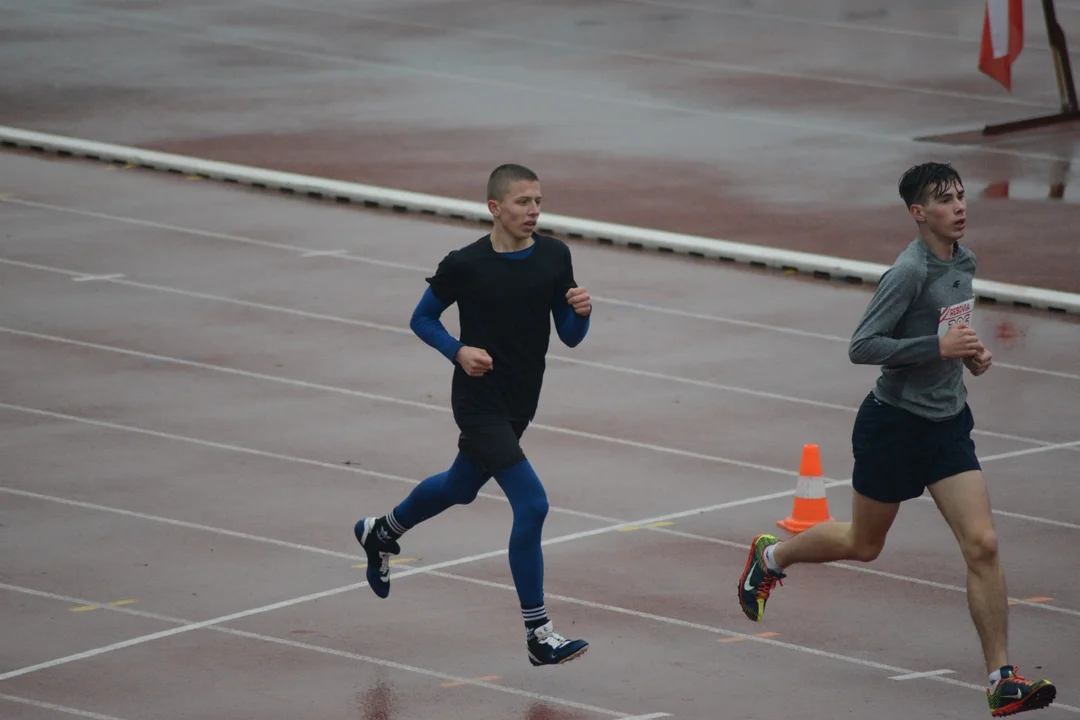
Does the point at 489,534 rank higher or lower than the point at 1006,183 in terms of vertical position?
lower

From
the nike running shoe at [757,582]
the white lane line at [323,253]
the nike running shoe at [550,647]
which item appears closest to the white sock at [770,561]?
the nike running shoe at [757,582]

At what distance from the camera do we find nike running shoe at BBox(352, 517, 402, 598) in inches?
374

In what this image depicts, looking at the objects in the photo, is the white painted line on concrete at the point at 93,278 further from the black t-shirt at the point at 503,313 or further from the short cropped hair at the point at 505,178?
the short cropped hair at the point at 505,178

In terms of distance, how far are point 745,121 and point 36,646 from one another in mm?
15972

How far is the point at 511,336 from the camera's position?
886 centimetres

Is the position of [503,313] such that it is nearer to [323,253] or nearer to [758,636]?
[758,636]

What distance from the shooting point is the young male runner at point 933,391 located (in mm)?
8188

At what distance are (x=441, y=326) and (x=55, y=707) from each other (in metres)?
2.17

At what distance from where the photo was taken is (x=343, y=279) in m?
16.8

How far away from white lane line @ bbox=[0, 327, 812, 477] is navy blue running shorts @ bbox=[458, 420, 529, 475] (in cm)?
351

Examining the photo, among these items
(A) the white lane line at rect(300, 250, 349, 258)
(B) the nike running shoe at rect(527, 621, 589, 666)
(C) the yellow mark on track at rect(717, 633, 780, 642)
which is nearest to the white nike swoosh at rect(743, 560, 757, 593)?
(C) the yellow mark on track at rect(717, 633, 780, 642)

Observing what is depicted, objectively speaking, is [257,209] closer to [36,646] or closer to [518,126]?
[518,126]

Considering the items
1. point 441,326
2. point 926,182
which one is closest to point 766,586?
point 441,326

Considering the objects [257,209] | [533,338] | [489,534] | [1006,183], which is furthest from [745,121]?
[533,338]
